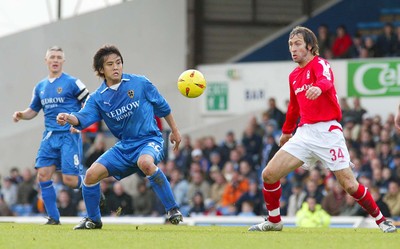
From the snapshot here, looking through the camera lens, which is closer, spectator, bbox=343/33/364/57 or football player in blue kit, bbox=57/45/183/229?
football player in blue kit, bbox=57/45/183/229

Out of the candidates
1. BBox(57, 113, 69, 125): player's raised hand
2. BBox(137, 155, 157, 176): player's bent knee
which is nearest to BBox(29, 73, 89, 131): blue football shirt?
BBox(57, 113, 69, 125): player's raised hand

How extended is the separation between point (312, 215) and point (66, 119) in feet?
27.2

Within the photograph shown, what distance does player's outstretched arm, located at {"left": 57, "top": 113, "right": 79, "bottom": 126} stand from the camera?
11.1 meters

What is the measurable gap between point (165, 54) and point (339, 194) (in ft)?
33.5

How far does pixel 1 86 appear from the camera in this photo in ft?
85.2

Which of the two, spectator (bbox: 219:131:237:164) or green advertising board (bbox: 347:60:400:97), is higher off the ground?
green advertising board (bbox: 347:60:400:97)

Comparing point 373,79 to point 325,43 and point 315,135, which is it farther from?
point 315,135

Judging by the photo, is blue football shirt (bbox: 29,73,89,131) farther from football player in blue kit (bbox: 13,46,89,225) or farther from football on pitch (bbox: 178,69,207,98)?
football on pitch (bbox: 178,69,207,98)

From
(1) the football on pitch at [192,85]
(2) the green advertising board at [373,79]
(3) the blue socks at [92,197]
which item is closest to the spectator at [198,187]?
(2) the green advertising board at [373,79]

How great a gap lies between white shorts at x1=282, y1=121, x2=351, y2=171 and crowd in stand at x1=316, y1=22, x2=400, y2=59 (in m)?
14.5

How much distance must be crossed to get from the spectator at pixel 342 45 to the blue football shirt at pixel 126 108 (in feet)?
48.6

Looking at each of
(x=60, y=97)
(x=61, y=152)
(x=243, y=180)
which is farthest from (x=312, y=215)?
(x=60, y=97)

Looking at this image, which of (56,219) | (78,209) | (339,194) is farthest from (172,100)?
(56,219)

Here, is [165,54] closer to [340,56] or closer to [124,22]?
[124,22]
